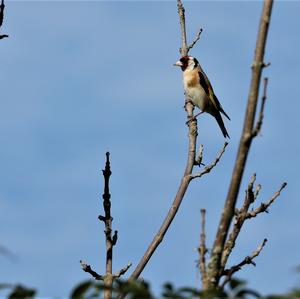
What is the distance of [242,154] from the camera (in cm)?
230

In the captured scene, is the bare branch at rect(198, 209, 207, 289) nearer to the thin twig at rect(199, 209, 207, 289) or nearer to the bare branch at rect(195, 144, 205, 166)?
the thin twig at rect(199, 209, 207, 289)

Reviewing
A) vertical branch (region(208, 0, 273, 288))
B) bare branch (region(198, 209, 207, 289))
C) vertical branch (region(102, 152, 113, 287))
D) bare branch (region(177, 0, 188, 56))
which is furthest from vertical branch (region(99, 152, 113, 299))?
bare branch (region(177, 0, 188, 56))

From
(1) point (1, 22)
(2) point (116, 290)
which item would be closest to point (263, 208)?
(1) point (1, 22)

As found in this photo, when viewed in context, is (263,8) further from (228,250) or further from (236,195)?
(228,250)

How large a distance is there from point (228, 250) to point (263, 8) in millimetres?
1862

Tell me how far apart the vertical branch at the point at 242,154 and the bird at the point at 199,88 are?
10.4m

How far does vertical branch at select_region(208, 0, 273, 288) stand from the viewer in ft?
7.50

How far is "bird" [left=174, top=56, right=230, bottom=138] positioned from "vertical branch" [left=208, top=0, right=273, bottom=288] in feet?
34.2

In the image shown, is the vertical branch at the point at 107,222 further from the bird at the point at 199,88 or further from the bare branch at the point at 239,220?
the bird at the point at 199,88

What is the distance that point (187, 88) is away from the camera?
12.9 meters

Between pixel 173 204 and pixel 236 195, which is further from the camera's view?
pixel 173 204

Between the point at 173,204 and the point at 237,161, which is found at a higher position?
the point at 173,204

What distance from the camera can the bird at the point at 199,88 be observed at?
12891mm

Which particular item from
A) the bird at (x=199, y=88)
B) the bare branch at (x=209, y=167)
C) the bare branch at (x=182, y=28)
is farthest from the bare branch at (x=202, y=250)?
the bird at (x=199, y=88)
